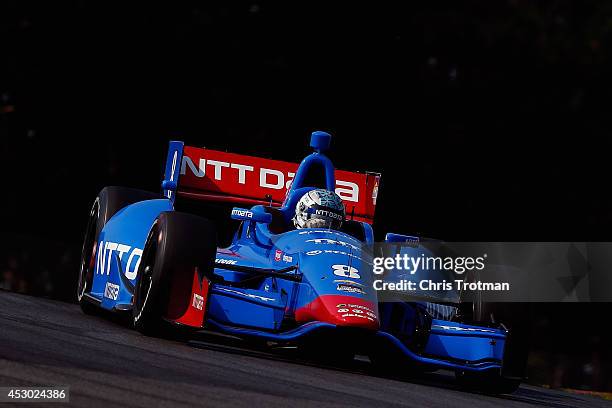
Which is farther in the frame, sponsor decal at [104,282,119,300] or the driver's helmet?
sponsor decal at [104,282,119,300]

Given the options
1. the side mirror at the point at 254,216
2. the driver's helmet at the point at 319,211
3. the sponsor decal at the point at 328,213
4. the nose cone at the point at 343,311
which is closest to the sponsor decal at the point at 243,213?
the side mirror at the point at 254,216

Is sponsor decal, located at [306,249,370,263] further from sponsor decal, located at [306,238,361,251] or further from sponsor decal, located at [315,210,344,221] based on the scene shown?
sponsor decal, located at [315,210,344,221]

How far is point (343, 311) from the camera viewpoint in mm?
8180

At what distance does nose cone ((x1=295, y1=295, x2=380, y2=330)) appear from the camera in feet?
26.7

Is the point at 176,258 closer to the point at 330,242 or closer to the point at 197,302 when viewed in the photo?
the point at 197,302

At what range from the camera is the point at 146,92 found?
2308 cm

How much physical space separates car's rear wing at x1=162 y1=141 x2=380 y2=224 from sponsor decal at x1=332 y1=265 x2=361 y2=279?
2691mm

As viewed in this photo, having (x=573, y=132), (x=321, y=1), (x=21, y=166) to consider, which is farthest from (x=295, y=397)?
(x=573, y=132)

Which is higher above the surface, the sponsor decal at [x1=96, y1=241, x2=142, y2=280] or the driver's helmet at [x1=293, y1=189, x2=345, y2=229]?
the driver's helmet at [x1=293, y1=189, x2=345, y2=229]

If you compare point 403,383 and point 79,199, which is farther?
point 79,199

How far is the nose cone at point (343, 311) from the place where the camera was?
8.13 metres

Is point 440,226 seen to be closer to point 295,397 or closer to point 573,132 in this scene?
point 573,132

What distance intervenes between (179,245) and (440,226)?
17205mm

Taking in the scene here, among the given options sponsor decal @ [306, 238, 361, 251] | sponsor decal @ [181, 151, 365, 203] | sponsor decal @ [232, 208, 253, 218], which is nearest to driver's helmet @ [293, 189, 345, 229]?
sponsor decal @ [232, 208, 253, 218]
